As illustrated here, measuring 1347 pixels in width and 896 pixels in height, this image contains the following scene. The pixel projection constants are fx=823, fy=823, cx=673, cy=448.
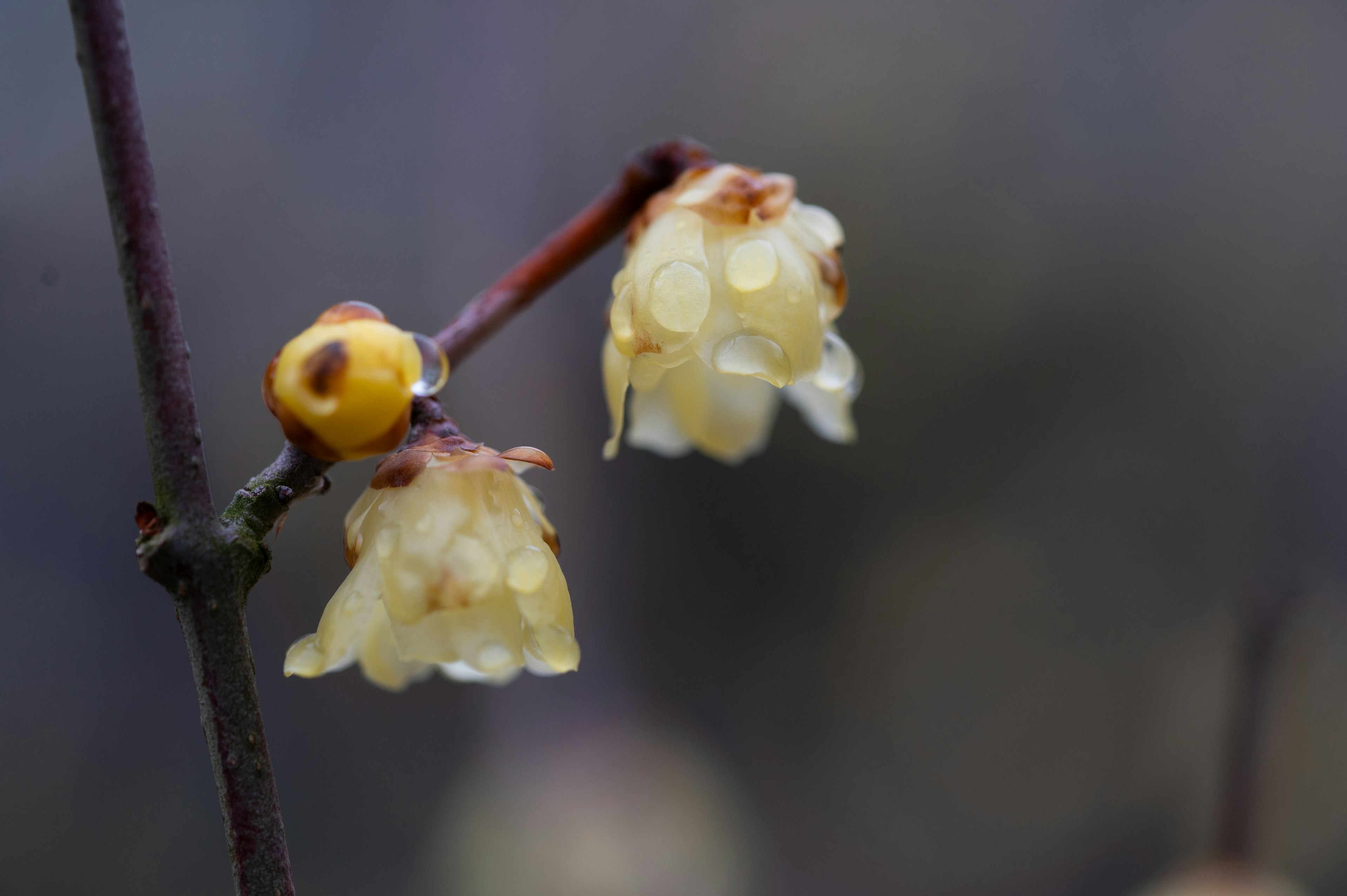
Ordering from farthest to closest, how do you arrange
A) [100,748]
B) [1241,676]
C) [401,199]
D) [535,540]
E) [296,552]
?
[401,199]
[296,552]
[100,748]
[1241,676]
[535,540]

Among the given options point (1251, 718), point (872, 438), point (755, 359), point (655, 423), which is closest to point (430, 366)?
point (755, 359)

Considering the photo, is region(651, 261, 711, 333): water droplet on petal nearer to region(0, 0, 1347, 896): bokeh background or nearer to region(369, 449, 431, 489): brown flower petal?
region(369, 449, 431, 489): brown flower petal

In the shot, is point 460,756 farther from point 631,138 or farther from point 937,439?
point 631,138

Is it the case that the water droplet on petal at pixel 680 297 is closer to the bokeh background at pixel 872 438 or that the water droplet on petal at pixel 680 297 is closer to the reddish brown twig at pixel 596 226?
the reddish brown twig at pixel 596 226

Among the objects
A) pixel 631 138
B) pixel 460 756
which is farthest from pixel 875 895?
pixel 631 138

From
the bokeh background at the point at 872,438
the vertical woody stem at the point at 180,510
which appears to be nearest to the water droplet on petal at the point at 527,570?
the vertical woody stem at the point at 180,510

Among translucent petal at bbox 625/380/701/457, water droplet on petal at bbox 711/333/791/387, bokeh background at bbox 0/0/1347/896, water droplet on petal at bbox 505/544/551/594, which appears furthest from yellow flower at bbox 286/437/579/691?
bokeh background at bbox 0/0/1347/896

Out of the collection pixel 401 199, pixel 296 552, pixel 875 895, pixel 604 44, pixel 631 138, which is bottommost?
pixel 875 895
